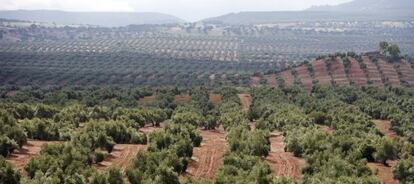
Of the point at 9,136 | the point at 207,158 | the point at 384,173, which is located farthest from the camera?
the point at 207,158

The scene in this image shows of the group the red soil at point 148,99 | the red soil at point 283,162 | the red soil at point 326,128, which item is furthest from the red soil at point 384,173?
the red soil at point 148,99

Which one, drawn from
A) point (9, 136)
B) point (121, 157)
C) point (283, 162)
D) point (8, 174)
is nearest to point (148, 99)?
point (121, 157)

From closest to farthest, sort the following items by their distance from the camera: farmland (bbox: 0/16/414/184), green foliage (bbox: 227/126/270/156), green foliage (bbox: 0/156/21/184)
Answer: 1. green foliage (bbox: 0/156/21/184)
2. farmland (bbox: 0/16/414/184)
3. green foliage (bbox: 227/126/270/156)

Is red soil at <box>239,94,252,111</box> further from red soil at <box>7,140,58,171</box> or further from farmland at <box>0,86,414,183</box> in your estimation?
red soil at <box>7,140,58,171</box>

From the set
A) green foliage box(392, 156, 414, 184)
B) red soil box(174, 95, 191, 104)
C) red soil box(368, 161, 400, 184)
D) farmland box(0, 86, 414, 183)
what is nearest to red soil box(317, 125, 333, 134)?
farmland box(0, 86, 414, 183)

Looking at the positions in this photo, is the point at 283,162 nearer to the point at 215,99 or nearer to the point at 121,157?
the point at 121,157

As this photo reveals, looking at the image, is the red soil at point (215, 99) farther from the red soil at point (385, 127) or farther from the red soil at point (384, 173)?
the red soil at point (384, 173)

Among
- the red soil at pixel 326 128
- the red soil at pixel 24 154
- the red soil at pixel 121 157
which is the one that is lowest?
the red soil at pixel 326 128
